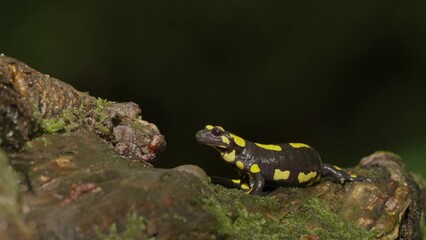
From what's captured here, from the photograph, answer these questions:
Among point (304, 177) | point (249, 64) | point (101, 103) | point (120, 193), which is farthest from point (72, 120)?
point (249, 64)

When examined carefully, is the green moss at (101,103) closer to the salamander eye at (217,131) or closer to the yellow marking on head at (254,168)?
the salamander eye at (217,131)

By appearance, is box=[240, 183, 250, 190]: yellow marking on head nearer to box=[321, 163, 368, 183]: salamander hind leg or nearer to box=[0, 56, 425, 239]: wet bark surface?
box=[0, 56, 425, 239]: wet bark surface

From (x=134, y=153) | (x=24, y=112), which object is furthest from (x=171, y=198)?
(x=134, y=153)

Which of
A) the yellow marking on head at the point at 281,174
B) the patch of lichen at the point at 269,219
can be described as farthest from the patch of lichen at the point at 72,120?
the yellow marking on head at the point at 281,174

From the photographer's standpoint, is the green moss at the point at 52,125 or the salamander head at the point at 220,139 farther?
the salamander head at the point at 220,139

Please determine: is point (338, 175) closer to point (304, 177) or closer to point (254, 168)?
point (304, 177)

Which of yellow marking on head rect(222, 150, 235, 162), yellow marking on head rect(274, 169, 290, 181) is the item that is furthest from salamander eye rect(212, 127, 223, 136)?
yellow marking on head rect(274, 169, 290, 181)
